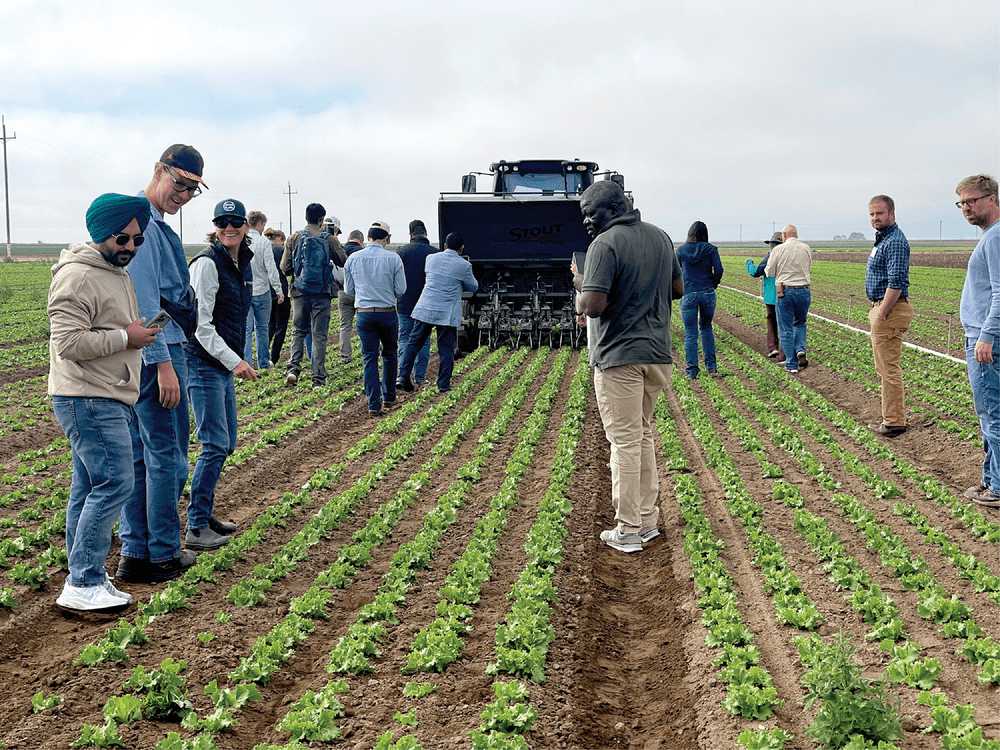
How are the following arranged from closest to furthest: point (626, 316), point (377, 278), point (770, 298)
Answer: point (626, 316)
point (377, 278)
point (770, 298)

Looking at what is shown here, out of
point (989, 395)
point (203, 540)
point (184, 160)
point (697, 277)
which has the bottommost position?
point (203, 540)

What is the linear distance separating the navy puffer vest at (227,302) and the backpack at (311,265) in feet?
18.7

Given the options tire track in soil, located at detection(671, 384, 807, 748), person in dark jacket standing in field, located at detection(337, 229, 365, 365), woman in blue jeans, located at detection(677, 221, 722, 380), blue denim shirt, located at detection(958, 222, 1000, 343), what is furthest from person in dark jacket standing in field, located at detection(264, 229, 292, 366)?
blue denim shirt, located at detection(958, 222, 1000, 343)

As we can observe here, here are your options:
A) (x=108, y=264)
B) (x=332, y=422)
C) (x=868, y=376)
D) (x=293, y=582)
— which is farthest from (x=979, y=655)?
(x=868, y=376)

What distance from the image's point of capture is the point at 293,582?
5.11m

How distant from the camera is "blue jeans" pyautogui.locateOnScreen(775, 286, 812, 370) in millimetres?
12344

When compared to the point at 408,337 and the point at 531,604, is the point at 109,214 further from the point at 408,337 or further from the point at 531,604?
the point at 408,337

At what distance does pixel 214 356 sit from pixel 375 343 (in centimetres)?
480

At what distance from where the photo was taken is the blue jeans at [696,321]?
38.1 feet

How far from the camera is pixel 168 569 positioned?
5043 millimetres

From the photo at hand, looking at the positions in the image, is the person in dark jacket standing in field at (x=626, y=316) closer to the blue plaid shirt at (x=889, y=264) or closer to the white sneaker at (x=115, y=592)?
the white sneaker at (x=115, y=592)

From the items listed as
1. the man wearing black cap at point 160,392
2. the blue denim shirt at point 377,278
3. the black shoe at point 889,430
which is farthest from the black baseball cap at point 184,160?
the black shoe at point 889,430

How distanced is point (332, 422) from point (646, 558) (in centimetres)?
506

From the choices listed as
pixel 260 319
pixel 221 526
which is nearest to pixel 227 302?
pixel 221 526
